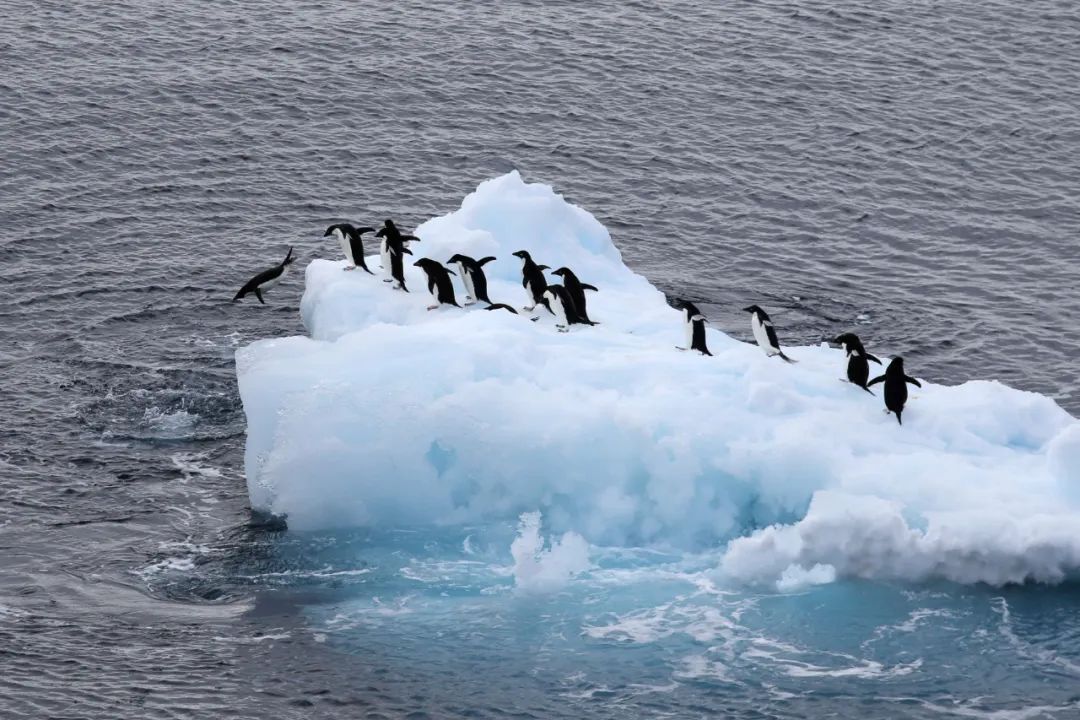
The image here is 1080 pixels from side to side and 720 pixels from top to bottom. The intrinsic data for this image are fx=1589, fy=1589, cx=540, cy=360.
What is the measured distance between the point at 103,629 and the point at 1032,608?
1261 centimetres

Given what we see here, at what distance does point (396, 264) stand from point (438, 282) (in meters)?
1.03

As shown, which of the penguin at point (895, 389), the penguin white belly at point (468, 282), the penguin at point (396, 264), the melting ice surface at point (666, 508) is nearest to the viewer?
the melting ice surface at point (666, 508)

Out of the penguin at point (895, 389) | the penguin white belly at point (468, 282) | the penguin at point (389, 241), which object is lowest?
the penguin at point (895, 389)

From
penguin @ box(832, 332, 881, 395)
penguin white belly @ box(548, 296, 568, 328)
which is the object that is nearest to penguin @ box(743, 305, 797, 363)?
penguin @ box(832, 332, 881, 395)

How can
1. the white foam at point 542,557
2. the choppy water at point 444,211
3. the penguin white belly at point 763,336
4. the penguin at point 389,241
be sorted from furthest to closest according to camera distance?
1. the penguin at point 389,241
2. the penguin white belly at point 763,336
3. the white foam at point 542,557
4. the choppy water at point 444,211

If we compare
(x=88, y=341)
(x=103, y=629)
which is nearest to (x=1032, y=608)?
(x=103, y=629)

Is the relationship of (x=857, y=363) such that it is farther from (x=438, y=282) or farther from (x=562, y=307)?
(x=438, y=282)

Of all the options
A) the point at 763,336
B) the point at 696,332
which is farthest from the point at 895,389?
the point at 696,332

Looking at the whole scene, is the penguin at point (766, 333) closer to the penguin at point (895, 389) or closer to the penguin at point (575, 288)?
the penguin at point (895, 389)

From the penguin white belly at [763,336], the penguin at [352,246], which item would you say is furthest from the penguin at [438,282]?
the penguin white belly at [763,336]

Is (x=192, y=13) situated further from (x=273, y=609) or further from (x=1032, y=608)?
(x=1032, y=608)

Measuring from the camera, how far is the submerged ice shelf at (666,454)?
22.1 m

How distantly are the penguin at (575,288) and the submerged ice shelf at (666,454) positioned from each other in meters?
1.38

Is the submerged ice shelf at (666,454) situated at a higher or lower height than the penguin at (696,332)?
lower
